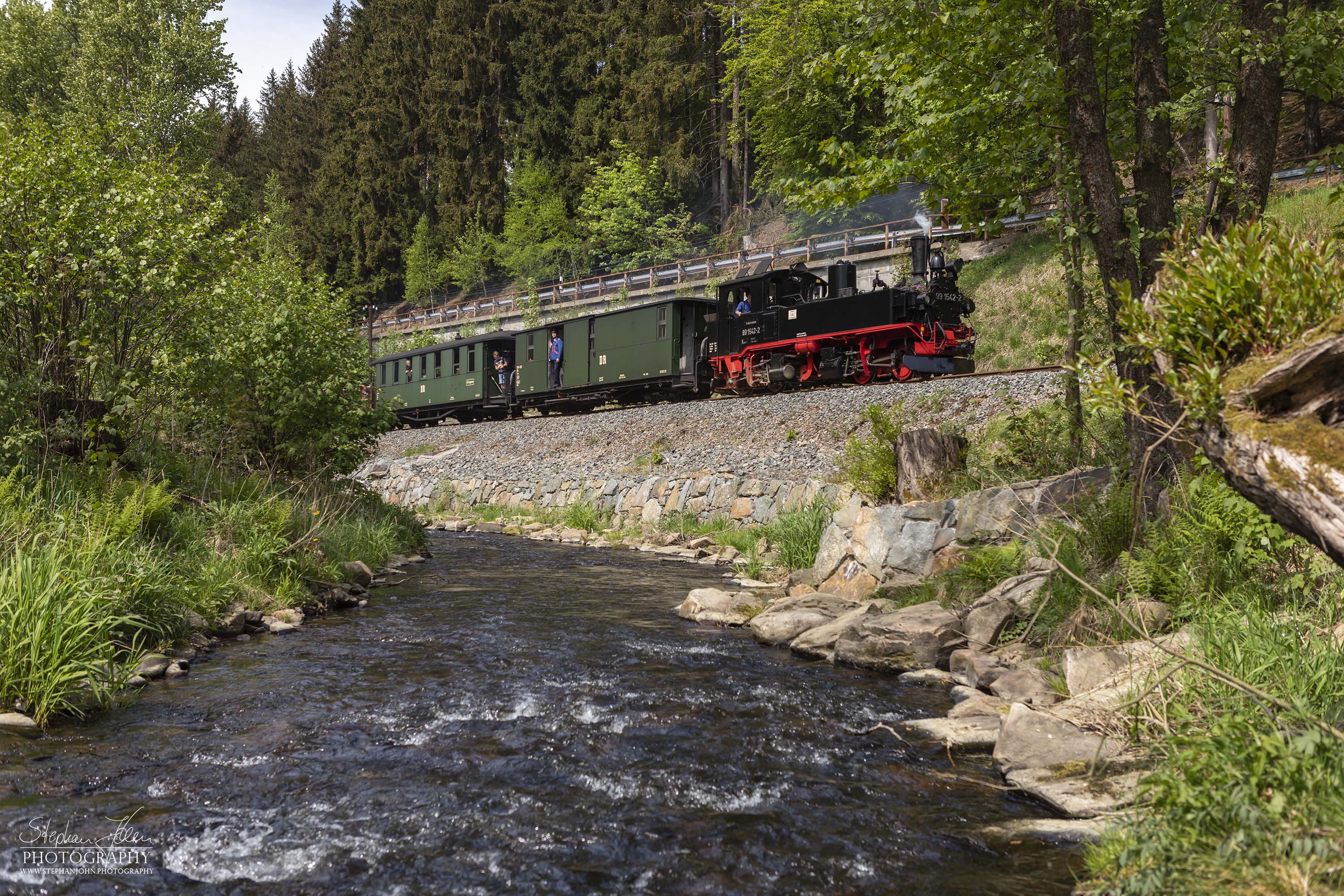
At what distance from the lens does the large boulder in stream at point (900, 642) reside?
680cm

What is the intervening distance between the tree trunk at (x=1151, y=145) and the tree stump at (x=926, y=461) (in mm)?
2632

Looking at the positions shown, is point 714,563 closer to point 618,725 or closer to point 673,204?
point 618,725

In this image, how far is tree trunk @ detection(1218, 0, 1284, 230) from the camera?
6586 mm

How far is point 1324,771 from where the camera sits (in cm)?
289

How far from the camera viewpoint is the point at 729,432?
15984 mm

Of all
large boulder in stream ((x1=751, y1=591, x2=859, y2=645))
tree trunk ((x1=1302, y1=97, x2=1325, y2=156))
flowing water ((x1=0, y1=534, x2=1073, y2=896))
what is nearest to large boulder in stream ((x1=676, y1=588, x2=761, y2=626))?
large boulder in stream ((x1=751, y1=591, x2=859, y2=645))

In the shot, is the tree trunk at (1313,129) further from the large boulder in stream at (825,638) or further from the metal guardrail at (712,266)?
the large boulder in stream at (825,638)

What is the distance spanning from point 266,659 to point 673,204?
3863cm

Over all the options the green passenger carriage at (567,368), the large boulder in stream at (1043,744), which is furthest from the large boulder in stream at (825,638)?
the green passenger carriage at (567,368)

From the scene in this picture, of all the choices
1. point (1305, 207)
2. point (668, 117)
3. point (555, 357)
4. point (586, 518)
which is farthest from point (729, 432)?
point (668, 117)

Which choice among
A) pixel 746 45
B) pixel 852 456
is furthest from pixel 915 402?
pixel 746 45

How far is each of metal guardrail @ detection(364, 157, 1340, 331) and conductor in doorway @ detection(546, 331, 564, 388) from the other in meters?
6.30

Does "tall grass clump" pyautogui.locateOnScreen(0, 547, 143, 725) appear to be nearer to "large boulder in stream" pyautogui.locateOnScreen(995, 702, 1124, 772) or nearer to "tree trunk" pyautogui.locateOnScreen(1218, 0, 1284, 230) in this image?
"large boulder in stream" pyautogui.locateOnScreen(995, 702, 1124, 772)

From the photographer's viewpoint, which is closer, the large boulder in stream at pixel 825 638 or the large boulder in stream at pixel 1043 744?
the large boulder in stream at pixel 1043 744
